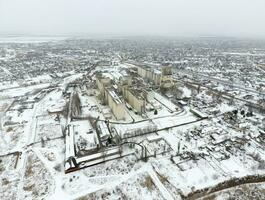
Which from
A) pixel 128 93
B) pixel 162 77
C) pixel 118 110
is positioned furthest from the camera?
pixel 162 77

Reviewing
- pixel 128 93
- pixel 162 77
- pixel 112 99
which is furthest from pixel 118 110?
pixel 162 77

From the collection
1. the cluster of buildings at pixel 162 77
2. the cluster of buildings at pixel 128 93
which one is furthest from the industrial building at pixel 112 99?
the cluster of buildings at pixel 162 77

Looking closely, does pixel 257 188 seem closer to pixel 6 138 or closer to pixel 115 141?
pixel 115 141

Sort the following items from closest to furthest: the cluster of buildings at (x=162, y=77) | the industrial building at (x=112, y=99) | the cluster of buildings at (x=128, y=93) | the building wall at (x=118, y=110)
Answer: the building wall at (x=118, y=110) < the industrial building at (x=112, y=99) < the cluster of buildings at (x=128, y=93) < the cluster of buildings at (x=162, y=77)

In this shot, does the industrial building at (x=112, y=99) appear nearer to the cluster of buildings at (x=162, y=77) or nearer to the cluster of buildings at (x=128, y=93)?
the cluster of buildings at (x=128, y=93)

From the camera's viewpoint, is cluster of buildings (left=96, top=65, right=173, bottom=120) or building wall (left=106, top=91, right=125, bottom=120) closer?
building wall (left=106, top=91, right=125, bottom=120)

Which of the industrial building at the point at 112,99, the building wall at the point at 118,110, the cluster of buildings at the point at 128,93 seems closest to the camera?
the building wall at the point at 118,110

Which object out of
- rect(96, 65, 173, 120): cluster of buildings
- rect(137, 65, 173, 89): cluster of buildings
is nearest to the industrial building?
rect(96, 65, 173, 120): cluster of buildings

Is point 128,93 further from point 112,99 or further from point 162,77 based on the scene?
point 162,77

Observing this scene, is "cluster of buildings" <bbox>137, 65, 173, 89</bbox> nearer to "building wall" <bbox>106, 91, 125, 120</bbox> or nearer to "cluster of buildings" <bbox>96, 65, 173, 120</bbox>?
"cluster of buildings" <bbox>96, 65, 173, 120</bbox>

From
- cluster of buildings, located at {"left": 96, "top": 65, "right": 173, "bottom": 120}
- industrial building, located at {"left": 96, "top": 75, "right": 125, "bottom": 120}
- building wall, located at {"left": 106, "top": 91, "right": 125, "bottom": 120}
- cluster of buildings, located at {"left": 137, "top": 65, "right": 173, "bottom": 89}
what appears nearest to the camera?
building wall, located at {"left": 106, "top": 91, "right": 125, "bottom": 120}

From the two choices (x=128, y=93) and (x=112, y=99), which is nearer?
(x=112, y=99)
